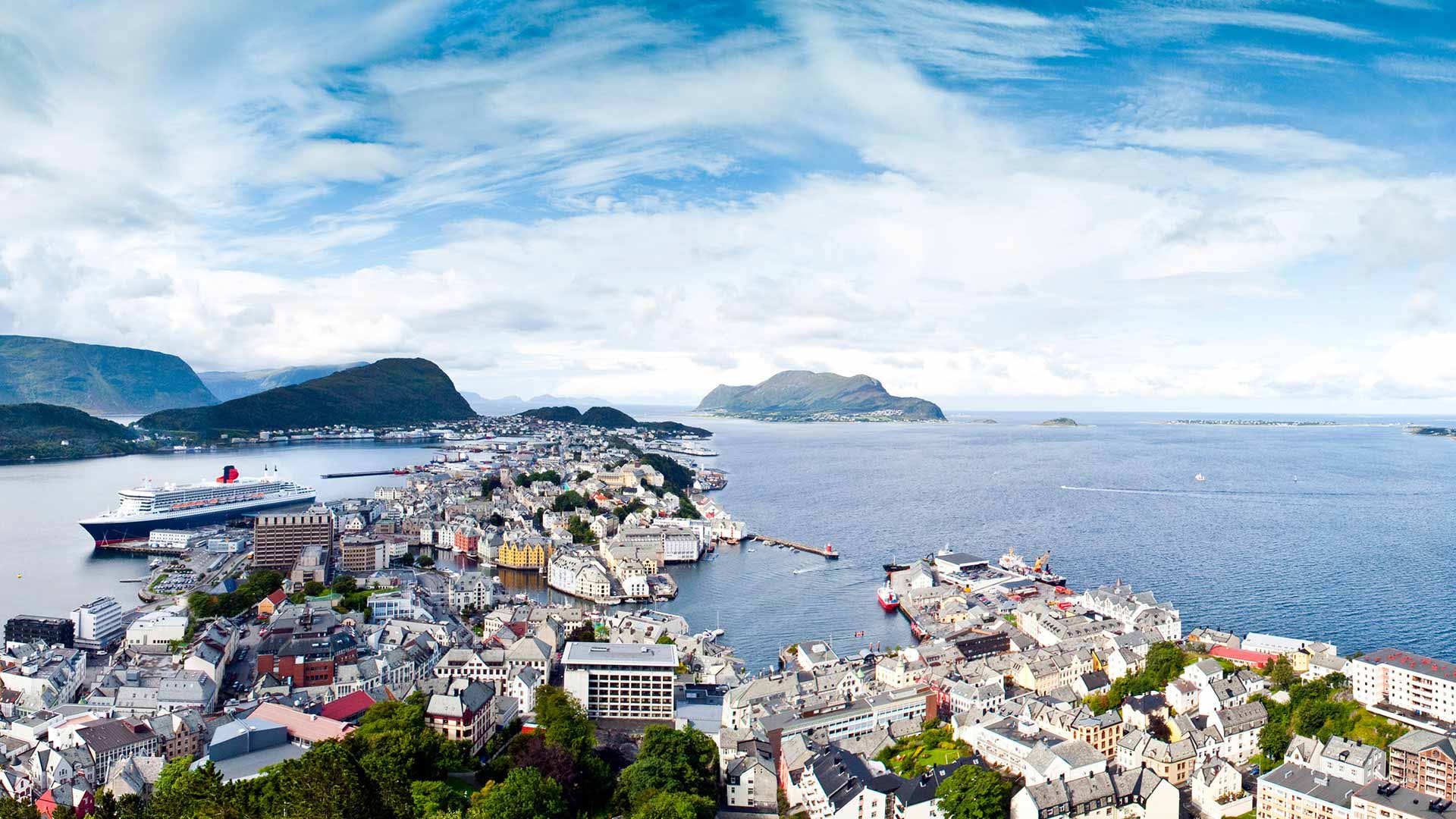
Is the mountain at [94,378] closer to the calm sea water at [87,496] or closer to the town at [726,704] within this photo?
the calm sea water at [87,496]

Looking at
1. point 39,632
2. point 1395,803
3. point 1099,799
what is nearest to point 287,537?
point 39,632

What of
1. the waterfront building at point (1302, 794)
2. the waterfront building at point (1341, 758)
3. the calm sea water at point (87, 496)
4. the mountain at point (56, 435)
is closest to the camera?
the waterfront building at point (1302, 794)

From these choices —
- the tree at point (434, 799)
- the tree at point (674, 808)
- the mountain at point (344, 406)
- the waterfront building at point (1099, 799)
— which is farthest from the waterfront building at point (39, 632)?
the mountain at point (344, 406)

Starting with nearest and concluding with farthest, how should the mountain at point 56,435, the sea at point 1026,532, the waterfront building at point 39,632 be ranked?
the waterfront building at point 39,632 < the sea at point 1026,532 < the mountain at point 56,435

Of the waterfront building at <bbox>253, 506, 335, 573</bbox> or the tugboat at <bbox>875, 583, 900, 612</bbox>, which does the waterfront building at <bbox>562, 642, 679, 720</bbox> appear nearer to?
the tugboat at <bbox>875, 583, 900, 612</bbox>

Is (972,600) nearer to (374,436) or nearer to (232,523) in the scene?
(232,523)

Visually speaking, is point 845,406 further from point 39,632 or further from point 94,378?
point 39,632

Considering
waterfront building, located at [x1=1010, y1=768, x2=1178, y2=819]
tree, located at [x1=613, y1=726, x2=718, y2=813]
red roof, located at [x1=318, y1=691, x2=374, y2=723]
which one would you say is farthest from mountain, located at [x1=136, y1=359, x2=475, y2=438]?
waterfront building, located at [x1=1010, y1=768, x2=1178, y2=819]
